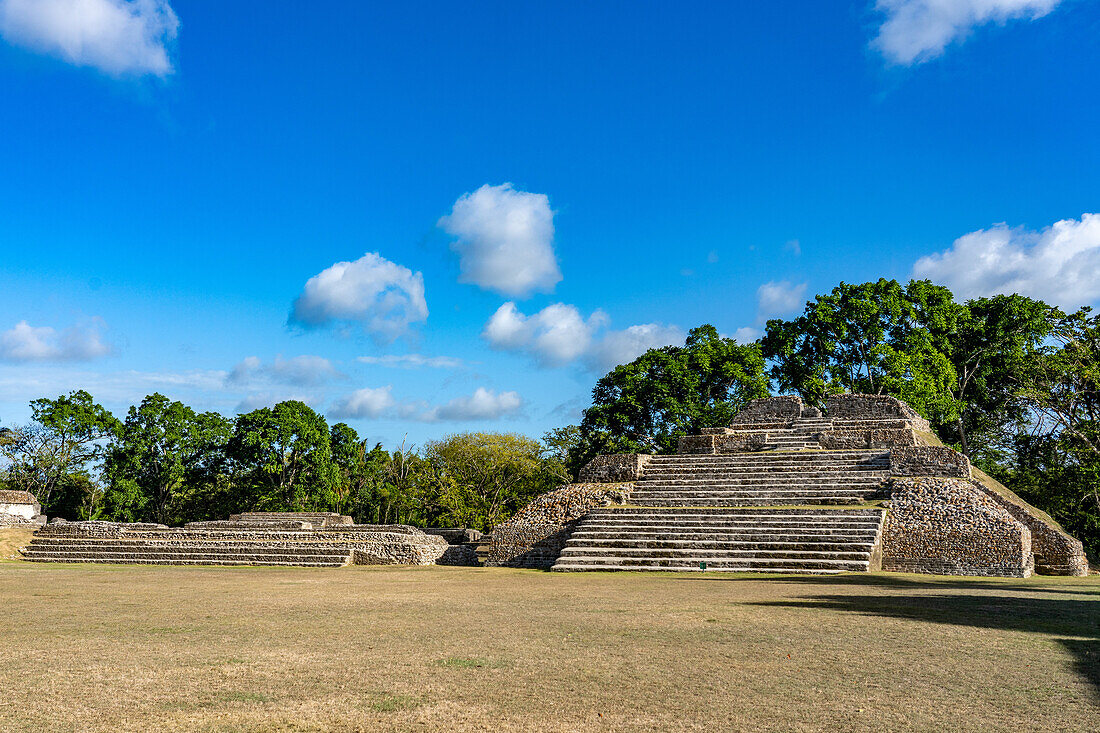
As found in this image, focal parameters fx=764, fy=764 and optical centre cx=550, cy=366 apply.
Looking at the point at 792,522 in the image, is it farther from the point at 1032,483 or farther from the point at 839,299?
the point at 839,299

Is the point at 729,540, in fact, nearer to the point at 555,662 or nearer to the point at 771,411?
the point at 555,662

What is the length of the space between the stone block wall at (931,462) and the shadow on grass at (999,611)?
27.2ft

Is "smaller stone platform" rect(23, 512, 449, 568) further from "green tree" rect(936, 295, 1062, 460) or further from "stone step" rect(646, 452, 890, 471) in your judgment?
"green tree" rect(936, 295, 1062, 460)

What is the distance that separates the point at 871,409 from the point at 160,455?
113ft

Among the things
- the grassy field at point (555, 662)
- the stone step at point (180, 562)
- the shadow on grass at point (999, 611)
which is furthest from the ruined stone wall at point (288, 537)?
the shadow on grass at point (999, 611)

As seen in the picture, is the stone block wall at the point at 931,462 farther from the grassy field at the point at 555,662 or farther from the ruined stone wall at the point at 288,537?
the ruined stone wall at the point at 288,537

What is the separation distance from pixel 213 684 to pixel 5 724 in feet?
Answer: 3.80

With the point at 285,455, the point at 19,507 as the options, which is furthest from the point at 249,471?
the point at 19,507

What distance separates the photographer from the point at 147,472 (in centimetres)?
3981

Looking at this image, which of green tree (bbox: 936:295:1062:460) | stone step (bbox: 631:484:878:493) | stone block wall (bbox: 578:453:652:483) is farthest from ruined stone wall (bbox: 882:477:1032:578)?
green tree (bbox: 936:295:1062:460)

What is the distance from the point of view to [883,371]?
36719mm

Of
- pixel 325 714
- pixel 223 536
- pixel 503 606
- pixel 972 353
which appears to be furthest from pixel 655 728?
pixel 972 353

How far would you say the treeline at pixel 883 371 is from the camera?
3591cm

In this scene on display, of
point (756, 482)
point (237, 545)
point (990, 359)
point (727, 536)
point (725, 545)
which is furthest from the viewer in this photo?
point (990, 359)
